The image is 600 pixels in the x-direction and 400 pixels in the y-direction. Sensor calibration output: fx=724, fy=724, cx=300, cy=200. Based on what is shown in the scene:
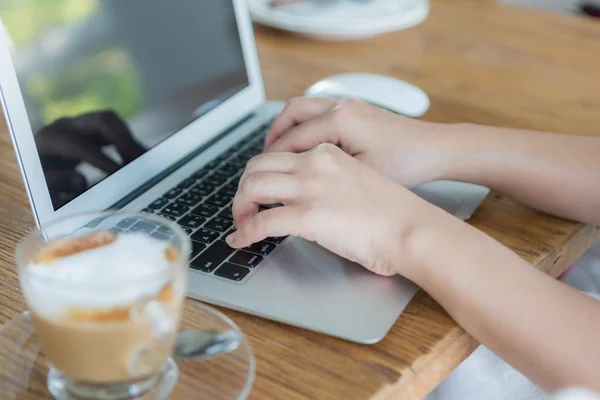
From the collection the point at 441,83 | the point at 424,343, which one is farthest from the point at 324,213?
the point at 441,83

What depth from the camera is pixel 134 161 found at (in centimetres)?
72

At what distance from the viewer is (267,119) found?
877mm

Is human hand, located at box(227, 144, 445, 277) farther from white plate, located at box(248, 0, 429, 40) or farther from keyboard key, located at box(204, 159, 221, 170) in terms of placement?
white plate, located at box(248, 0, 429, 40)

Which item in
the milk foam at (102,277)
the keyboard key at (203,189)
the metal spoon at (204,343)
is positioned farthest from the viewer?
the keyboard key at (203,189)

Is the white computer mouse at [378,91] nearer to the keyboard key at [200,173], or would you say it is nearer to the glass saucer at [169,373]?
the keyboard key at [200,173]

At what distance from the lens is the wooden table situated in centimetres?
51

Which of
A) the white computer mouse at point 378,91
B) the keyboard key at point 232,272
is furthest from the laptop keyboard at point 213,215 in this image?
the white computer mouse at point 378,91

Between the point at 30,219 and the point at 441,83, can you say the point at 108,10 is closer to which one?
the point at 30,219

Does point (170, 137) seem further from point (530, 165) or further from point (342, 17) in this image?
point (342, 17)

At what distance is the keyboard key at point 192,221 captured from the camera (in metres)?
0.66

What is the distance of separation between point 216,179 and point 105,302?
350 millimetres

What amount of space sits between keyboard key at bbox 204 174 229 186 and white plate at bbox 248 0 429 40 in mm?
439

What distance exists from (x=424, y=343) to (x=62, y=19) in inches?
16.5

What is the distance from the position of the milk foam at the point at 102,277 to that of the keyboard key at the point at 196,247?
0.48 feet
